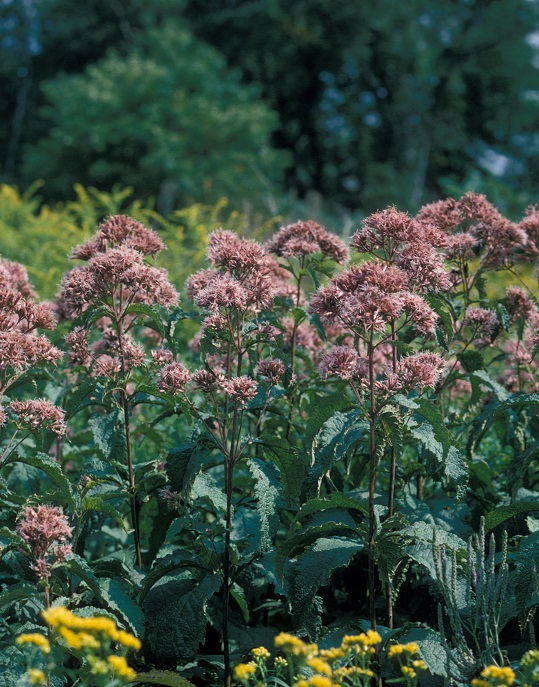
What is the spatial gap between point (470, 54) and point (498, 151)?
3596 mm

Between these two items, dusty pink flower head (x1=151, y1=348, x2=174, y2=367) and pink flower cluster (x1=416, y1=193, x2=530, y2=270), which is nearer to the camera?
dusty pink flower head (x1=151, y1=348, x2=174, y2=367)

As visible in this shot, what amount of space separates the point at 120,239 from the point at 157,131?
70.1 feet

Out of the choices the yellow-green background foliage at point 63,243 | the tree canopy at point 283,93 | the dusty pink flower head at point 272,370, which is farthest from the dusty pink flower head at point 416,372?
the tree canopy at point 283,93

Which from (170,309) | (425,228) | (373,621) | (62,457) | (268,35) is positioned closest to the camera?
(373,621)

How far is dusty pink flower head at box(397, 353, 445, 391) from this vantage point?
2.58 metres

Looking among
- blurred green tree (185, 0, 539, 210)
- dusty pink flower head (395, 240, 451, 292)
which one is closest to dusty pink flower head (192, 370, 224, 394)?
dusty pink flower head (395, 240, 451, 292)

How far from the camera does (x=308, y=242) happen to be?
341 centimetres

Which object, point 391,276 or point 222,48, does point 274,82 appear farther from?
point 391,276

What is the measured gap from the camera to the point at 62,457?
3.58m

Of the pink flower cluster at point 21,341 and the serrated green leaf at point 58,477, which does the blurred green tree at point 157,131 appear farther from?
the serrated green leaf at point 58,477

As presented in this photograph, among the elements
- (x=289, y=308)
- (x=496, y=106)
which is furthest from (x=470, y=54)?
(x=289, y=308)

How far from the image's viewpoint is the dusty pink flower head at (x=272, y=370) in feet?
9.37

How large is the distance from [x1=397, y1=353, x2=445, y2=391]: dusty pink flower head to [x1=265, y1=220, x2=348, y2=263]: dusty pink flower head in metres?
0.86

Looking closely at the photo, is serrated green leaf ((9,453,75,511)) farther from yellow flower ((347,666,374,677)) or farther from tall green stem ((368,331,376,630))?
yellow flower ((347,666,374,677))
